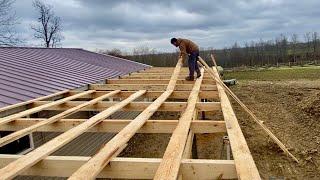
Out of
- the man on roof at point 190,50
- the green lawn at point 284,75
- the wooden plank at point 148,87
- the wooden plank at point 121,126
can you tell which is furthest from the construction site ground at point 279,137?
the green lawn at point 284,75

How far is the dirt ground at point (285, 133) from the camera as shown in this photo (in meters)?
8.58

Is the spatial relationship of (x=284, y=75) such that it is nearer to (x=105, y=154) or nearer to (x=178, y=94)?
(x=178, y=94)

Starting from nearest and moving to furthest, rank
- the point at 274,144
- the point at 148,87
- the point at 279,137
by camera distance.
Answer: the point at 148,87
the point at 274,144
the point at 279,137

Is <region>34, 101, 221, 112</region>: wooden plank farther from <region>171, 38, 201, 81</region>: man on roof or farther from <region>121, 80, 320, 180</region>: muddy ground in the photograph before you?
<region>171, 38, 201, 81</region>: man on roof

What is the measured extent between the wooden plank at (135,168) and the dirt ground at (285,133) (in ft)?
15.5

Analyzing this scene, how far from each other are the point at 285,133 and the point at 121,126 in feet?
27.5

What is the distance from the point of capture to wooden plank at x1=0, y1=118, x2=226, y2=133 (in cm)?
517

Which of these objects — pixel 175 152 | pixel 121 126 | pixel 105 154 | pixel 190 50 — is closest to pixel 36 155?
pixel 105 154

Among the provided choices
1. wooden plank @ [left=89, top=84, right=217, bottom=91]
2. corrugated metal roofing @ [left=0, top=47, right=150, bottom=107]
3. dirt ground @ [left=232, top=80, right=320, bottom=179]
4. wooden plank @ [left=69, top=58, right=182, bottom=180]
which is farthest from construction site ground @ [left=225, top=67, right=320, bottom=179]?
corrugated metal roofing @ [left=0, top=47, right=150, bottom=107]

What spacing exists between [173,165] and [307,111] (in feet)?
43.6

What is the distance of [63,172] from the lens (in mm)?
3477

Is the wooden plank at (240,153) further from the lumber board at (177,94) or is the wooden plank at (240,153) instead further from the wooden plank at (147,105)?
the lumber board at (177,94)

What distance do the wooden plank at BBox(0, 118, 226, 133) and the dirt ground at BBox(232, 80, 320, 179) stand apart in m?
3.21

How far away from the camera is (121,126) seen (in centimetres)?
525
